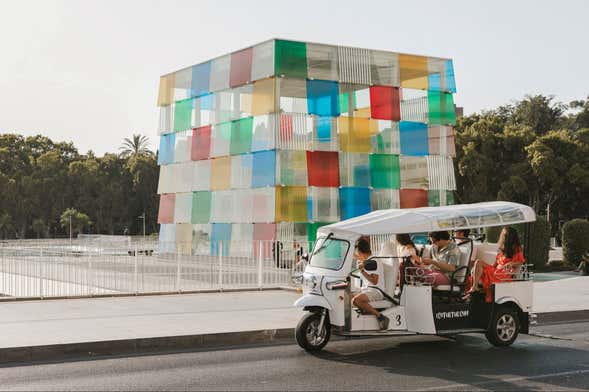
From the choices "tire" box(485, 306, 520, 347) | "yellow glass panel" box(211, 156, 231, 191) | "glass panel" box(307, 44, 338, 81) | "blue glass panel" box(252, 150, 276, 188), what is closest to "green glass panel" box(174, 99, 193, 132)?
"yellow glass panel" box(211, 156, 231, 191)

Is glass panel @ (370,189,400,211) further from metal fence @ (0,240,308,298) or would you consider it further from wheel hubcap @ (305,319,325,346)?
wheel hubcap @ (305,319,325,346)

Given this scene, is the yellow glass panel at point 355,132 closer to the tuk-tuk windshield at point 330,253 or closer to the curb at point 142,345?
the curb at point 142,345

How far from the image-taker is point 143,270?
21.0 metres

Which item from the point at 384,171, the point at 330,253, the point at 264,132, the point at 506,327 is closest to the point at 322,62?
the point at 264,132

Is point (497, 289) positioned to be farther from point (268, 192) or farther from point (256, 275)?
point (268, 192)

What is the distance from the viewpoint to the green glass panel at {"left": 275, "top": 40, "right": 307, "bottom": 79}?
37.3 metres

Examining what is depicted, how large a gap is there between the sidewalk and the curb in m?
0.01

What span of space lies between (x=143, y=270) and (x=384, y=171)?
21213 millimetres

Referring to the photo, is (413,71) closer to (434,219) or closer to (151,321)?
(151,321)

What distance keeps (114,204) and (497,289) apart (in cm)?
8813

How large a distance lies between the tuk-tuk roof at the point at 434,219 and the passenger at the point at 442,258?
0.45 m

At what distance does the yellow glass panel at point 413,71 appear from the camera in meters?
41.1

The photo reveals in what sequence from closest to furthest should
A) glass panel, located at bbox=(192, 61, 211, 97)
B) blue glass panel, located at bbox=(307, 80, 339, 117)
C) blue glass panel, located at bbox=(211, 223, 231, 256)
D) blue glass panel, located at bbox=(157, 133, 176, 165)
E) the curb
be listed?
the curb, blue glass panel, located at bbox=(307, 80, 339, 117), blue glass panel, located at bbox=(211, 223, 231, 256), glass panel, located at bbox=(192, 61, 211, 97), blue glass panel, located at bbox=(157, 133, 176, 165)

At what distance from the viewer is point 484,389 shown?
931 centimetres
